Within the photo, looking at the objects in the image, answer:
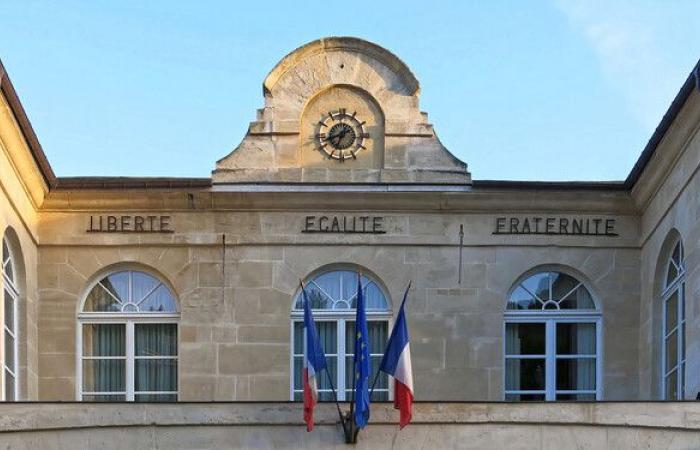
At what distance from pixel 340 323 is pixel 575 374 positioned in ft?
10.3

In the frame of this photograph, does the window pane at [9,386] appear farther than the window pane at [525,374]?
No

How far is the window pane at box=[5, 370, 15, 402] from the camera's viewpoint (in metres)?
26.9

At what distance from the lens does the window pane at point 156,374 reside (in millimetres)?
28266

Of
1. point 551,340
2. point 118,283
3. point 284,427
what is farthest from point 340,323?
point 284,427

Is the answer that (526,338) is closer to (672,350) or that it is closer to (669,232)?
(672,350)

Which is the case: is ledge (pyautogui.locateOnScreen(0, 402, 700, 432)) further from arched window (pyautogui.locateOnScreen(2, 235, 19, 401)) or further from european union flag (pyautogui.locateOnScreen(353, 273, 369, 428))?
arched window (pyautogui.locateOnScreen(2, 235, 19, 401))

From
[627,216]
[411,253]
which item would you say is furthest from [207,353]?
[627,216]

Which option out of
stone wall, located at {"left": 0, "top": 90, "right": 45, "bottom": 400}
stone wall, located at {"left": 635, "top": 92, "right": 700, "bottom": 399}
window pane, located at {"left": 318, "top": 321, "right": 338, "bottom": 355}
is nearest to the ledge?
stone wall, located at {"left": 635, "top": 92, "right": 700, "bottom": 399}

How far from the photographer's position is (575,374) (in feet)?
92.9

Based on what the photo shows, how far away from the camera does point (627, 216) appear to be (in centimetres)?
2859

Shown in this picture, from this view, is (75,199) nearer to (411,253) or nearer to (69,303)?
(69,303)

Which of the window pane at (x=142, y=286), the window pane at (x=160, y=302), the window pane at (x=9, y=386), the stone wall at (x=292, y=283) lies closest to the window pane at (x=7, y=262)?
the stone wall at (x=292, y=283)

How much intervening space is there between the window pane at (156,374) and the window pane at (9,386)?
6.00 feet

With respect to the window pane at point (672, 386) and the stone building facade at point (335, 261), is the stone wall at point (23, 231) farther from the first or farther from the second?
the window pane at point (672, 386)
